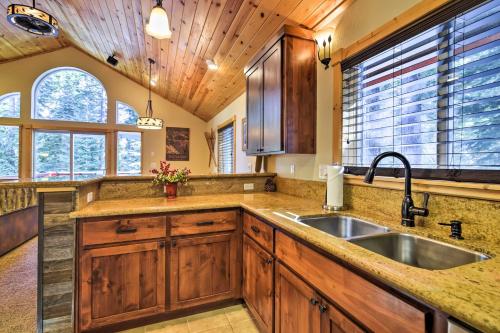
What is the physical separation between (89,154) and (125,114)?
4.54 ft

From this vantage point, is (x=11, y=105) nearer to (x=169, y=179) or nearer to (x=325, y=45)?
(x=169, y=179)

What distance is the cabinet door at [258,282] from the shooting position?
166 centimetres

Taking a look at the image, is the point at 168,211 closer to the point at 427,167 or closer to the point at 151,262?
the point at 151,262

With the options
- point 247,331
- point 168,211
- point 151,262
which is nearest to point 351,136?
point 168,211

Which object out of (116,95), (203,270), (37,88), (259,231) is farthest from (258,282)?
(37,88)

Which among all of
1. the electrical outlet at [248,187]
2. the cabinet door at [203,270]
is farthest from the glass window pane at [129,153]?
the cabinet door at [203,270]

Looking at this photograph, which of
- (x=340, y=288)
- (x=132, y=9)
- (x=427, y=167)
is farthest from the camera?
(x=132, y=9)

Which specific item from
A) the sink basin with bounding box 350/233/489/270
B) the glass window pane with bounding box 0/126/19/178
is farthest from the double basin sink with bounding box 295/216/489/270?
the glass window pane with bounding box 0/126/19/178

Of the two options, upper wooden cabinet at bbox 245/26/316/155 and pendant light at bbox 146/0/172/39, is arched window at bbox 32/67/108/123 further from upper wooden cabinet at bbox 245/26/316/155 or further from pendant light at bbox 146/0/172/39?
upper wooden cabinet at bbox 245/26/316/155

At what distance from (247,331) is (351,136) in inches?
68.2

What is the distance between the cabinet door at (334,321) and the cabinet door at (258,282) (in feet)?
1.82

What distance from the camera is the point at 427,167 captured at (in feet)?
4.47

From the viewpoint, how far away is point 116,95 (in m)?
6.52

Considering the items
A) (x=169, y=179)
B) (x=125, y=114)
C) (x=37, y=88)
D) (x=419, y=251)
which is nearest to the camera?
(x=419, y=251)
